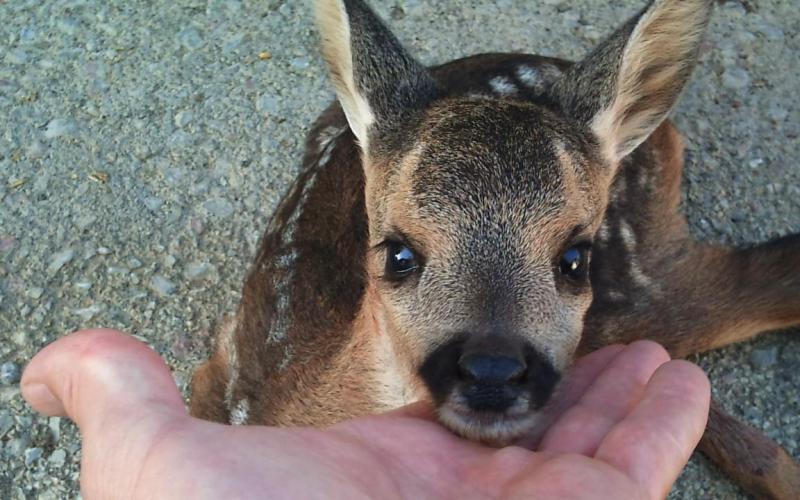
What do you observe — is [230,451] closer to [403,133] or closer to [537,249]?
[537,249]

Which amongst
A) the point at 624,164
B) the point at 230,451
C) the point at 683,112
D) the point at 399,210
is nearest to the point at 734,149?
the point at 683,112

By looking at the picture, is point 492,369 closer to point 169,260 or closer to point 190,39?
point 169,260

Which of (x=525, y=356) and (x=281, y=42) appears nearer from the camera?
(x=525, y=356)

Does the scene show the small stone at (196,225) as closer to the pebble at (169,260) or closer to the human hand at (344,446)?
the pebble at (169,260)

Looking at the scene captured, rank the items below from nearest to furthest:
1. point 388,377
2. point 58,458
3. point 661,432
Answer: point 661,432
point 388,377
point 58,458

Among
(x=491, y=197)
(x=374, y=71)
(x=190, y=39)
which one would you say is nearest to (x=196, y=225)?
(x=190, y=39)

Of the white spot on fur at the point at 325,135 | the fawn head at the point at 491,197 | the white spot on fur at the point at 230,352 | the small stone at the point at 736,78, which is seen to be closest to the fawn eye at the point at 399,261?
the fawn head at the point at 491,197

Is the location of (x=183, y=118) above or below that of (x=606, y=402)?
below
